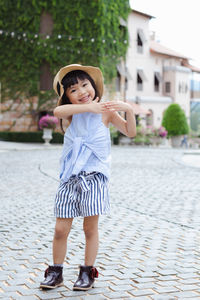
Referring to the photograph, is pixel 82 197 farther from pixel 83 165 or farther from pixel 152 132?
pixel 152 132

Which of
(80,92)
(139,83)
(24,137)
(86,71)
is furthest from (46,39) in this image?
(80,92)

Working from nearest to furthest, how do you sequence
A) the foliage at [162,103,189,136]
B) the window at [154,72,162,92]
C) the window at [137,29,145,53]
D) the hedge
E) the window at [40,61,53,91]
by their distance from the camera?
the hedge
the window at [40,61,53,91]
the foliage at [162,103,189,136]
the window at [137,29,145,53]
the window at [154,72,162,92]

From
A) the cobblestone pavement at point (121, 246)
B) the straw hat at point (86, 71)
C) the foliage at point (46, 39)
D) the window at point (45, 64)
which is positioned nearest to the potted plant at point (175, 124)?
the foliage at point (46, 39)

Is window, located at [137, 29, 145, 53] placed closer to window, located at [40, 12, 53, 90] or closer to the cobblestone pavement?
window, located at [40, 12, 53, 90]

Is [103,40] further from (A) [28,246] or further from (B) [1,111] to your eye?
(A) [28,246]

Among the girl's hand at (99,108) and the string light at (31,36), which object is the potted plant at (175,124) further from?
the girl's hand at (99,108)

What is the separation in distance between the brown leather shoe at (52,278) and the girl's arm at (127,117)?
3.57 feet

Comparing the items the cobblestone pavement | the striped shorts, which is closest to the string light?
the cobblestone pavement

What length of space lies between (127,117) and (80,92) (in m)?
0.38

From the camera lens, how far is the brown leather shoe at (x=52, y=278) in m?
3.54

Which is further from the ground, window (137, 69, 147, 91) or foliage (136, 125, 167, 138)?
window (137, 69, 147, 91)

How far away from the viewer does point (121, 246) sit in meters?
4.96

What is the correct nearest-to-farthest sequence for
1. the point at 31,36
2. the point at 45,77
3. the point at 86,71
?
the point at 86,71 < the point at 31,36 < the point at 45,77

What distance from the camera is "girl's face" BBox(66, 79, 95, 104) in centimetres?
374
